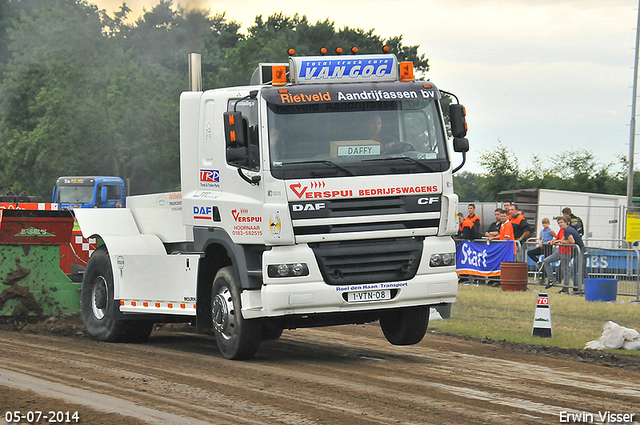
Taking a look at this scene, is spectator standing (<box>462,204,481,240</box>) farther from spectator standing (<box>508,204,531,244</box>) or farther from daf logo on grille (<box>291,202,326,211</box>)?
daf logo on grille (<box>291,202,326,211</box>)

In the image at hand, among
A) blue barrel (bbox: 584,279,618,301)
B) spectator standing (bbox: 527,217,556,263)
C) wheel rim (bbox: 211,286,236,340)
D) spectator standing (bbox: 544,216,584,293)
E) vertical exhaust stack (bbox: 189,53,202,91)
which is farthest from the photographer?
spectator standing (bbox: 527,217,556,263)

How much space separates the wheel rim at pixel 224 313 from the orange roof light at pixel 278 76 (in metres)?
2.38

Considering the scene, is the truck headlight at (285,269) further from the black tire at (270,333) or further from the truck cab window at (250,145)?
the black tire at (270,333)

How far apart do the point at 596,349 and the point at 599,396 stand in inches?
137

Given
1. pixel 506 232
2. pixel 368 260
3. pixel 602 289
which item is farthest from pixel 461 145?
pixel 506 232

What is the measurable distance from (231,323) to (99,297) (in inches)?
127

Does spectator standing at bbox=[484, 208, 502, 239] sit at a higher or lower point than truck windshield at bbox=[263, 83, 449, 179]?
lower

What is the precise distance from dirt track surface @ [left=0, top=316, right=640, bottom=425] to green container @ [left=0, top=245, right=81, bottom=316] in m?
0.94

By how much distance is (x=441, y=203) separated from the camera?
9.64 meters

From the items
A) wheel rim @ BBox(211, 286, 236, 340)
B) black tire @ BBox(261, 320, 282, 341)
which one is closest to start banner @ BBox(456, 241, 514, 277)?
black tire @ BBox(261, 320, 282, 341)

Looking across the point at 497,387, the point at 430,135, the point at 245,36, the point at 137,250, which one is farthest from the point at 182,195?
the point at 245,36

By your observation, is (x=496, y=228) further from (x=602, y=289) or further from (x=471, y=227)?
(x=602, y=289)

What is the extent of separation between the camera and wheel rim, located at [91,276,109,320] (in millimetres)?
12125

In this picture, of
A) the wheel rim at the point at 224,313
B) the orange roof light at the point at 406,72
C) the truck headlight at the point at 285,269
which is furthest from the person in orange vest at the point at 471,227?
the truck headlight at the point at 285,269
